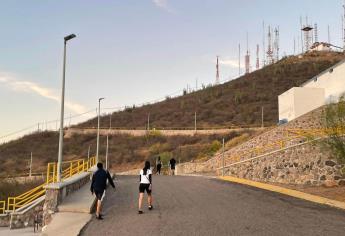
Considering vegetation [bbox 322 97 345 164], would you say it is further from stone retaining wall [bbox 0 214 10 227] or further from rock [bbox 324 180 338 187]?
stone retaining wall [bbox 0 214 10 227]

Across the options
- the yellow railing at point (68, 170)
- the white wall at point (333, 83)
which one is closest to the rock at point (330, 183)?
the yellow railing at point (68, 170)

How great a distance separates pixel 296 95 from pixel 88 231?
32.5 m

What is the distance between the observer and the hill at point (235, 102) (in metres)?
92.0

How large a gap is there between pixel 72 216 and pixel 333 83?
30.7m

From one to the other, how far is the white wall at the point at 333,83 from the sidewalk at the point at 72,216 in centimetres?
2552

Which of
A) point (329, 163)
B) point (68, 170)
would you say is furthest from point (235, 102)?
point (68, 170)

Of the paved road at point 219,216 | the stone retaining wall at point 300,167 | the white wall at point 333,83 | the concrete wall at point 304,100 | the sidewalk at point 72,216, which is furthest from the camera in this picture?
the concrete wall at point 304,100

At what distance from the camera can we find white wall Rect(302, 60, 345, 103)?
36594 mm

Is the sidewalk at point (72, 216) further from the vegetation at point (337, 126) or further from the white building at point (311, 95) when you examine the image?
the white building at point (311, 95)

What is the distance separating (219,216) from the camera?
13758mm

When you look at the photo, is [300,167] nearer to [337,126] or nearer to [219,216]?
[337,126]

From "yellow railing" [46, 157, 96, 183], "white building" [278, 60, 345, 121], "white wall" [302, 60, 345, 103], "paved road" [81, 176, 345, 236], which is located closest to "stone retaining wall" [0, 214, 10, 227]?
"yellow railing" [46, 157, 96, 183]

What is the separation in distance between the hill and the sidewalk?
6618 centimetres

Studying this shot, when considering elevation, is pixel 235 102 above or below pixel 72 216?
above
